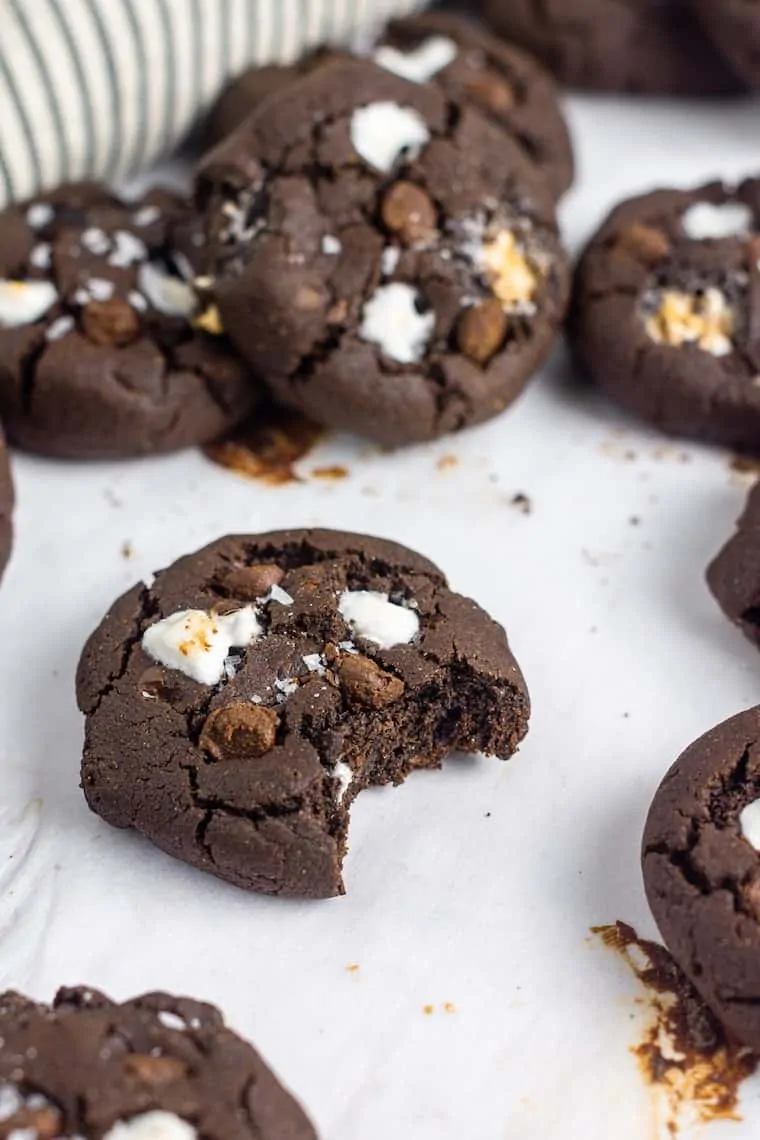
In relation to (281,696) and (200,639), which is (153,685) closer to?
(200,639)

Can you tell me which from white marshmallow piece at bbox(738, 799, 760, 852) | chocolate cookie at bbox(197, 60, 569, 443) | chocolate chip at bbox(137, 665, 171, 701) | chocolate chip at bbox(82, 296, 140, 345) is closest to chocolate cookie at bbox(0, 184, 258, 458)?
chocolate chip at bbox(82, 296, 140, 345)

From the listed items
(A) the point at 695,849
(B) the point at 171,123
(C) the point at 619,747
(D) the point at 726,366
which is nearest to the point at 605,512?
(D) the point at 726,366

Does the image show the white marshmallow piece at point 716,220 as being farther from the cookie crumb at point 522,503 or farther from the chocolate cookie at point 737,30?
the cookie crumb at point 522,503

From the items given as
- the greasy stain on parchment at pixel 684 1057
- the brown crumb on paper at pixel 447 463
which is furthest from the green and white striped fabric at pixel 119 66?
the greasy stain on parchment at pixel 684 1057

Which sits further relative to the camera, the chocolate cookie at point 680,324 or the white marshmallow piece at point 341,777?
the chocolate cookie at point 680,324

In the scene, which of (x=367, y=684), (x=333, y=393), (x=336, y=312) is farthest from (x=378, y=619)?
(x=336, y=312)

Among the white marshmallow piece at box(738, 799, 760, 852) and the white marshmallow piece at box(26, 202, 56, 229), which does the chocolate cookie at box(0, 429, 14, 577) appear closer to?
the white marshmallow piece at box(26, 202, 56, 229)
